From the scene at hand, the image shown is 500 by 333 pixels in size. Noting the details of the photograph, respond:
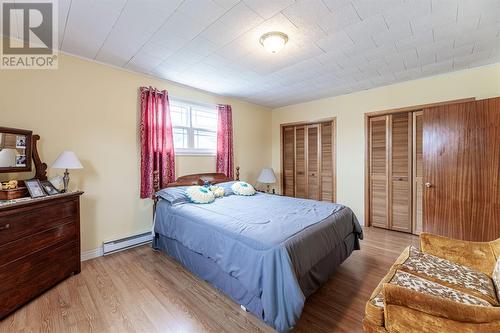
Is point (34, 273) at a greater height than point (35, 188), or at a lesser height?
lesser

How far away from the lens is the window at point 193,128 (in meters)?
3.67

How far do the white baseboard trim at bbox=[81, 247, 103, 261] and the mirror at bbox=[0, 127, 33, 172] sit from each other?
1192 millimetres

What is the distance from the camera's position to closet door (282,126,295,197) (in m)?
5.09

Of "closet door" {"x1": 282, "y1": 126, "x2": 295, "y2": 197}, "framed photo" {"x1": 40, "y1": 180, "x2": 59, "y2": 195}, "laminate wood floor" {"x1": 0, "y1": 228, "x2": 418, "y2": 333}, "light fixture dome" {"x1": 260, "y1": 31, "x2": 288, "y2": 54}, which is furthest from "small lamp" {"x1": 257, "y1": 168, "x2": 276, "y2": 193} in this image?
"framed photo" {"x1": 40, "y1": 180, "x2": 59, "y2": 195}

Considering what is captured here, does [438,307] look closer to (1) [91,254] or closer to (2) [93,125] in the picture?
(1) [91,254]

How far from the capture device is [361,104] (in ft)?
13.0

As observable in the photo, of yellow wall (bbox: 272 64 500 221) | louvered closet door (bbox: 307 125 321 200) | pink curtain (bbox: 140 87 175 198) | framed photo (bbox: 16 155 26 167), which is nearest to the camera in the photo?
framed photo (bbox: 16 155 26 167)

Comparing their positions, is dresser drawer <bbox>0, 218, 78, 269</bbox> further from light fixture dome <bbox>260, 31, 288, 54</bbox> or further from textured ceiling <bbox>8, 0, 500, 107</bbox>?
light fixture dome <bbox>260, 31, 288, 54</bbox>

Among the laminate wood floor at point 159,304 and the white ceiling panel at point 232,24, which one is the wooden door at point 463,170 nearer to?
the laminate wood floor at point 159,304

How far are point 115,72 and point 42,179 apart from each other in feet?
5.23

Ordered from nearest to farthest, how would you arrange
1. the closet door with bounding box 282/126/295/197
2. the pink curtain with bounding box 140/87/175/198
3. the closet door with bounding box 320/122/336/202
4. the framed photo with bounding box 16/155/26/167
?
the framed photo with bounding box 16/155/26/167 < the pink curtain with bounding box 140/87/175/198 < the closet door with bounding box 320/122/336/202 < the closet door with bounding box 282/126/295/197

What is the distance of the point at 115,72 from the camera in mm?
2951

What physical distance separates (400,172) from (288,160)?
2234mm

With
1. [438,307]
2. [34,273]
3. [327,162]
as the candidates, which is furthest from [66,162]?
[327,162]
